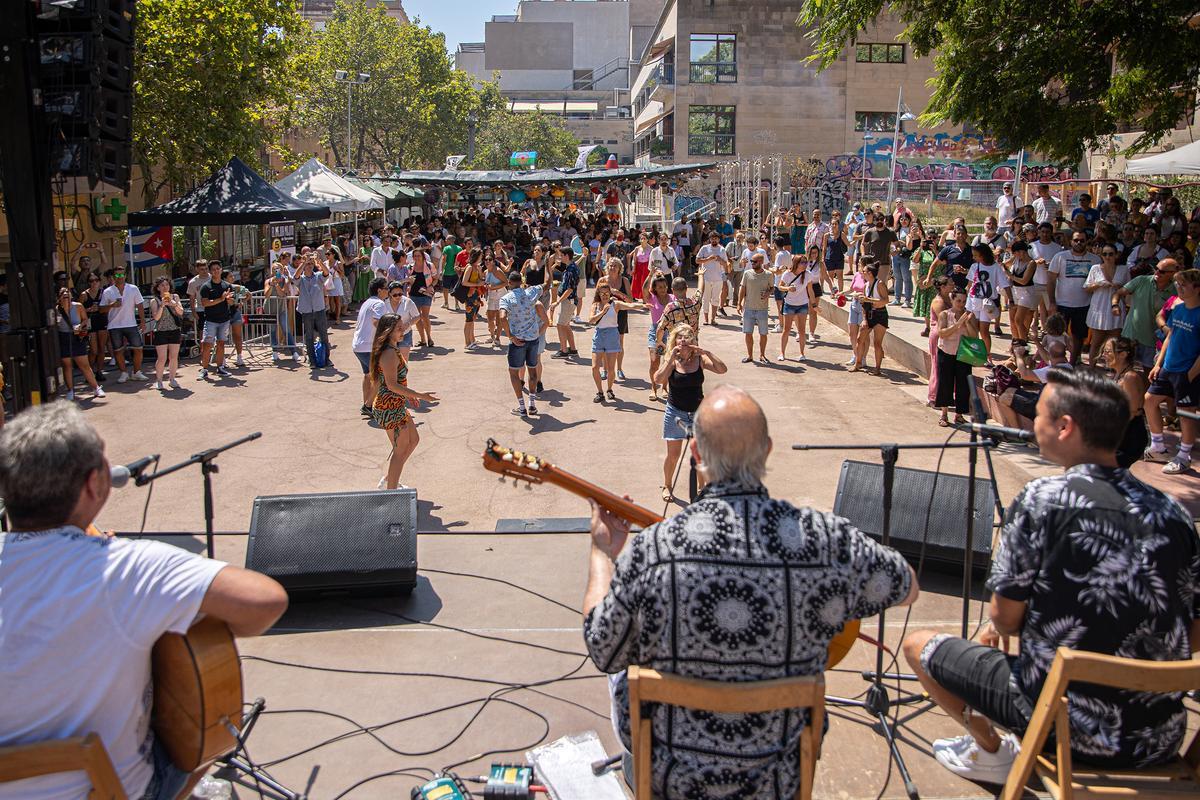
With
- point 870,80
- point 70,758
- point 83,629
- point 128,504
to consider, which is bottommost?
point 128,504

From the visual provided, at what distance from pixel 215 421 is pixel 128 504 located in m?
3.40

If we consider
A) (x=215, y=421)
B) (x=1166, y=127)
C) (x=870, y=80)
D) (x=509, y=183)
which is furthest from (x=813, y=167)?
(x=215, y=421)

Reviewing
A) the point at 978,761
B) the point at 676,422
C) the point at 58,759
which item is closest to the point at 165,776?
the point at 58,759

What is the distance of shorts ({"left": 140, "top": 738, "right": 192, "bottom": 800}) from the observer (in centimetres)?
287

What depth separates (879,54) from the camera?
4788cm

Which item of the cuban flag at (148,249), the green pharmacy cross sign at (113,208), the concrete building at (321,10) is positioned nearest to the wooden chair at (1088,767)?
the cuban flag at (148,249)

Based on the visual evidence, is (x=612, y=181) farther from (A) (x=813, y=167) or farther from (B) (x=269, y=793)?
(B) (x=269, y=793)

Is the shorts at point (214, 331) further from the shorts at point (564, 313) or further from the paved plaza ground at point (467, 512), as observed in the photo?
the shorts at point (564, 313)

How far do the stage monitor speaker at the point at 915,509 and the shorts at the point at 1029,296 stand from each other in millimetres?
9174

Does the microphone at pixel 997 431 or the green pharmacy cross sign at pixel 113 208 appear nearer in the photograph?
the microphone at pixel 997 431

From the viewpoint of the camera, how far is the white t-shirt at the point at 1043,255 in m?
14.1

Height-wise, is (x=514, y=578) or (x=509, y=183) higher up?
(x=509, y=183)

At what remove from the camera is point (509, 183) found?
123ft

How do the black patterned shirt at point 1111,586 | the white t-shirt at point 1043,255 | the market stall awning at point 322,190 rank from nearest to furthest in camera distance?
the black patterned shirt at point 1111,586 < the white t-shirt at point 1043,255 < the market stall awning at point 322,190
